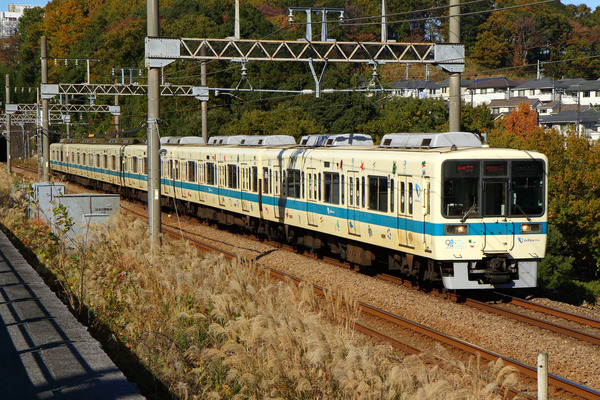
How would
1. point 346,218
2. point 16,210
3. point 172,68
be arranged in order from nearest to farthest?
1. point 346,218
2. point 16,210
3. point 172,68

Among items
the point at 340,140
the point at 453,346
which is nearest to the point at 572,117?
the point at 340,140

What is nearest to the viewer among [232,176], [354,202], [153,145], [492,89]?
[153,145]

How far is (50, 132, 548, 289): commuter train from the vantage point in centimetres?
1262

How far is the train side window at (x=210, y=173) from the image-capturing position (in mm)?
24688

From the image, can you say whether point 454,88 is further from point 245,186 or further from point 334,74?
point 334,74

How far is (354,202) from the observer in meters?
15.7

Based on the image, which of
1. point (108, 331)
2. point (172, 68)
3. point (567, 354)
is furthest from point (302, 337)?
point (172, 68)

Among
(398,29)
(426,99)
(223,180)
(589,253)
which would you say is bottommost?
(589,253)

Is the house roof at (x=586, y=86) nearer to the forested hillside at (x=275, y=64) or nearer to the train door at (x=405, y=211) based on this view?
the forested hillside at (x=275, y=64)

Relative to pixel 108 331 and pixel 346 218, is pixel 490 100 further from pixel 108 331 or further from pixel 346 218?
pixel 108 331

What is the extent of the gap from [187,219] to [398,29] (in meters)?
81.9

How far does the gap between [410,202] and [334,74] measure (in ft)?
143

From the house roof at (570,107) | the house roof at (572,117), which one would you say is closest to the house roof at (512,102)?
the house roof at (570,107)

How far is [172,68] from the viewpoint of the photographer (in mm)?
59062
